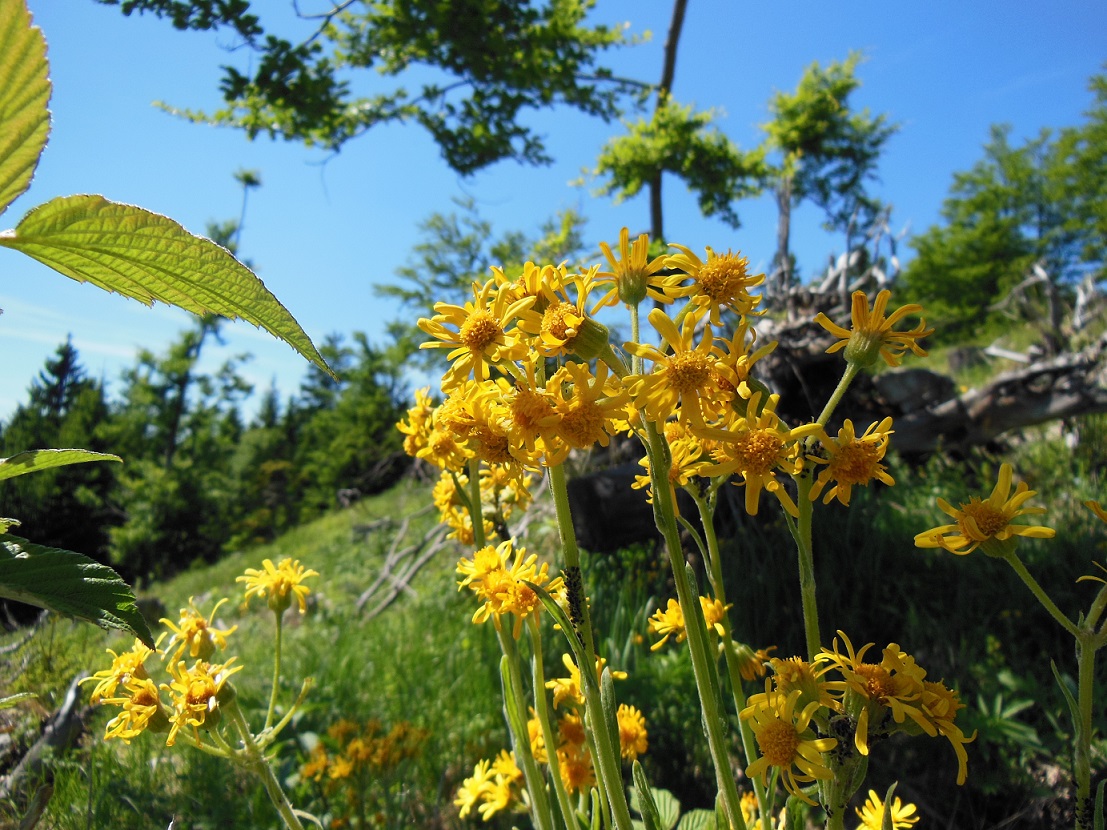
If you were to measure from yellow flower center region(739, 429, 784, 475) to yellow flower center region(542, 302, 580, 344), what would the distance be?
22 cm

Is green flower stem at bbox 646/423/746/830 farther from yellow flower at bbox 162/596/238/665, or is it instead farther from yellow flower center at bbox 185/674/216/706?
yellow flower at bbox 162/596/238/665

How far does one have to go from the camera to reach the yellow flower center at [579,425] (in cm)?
67

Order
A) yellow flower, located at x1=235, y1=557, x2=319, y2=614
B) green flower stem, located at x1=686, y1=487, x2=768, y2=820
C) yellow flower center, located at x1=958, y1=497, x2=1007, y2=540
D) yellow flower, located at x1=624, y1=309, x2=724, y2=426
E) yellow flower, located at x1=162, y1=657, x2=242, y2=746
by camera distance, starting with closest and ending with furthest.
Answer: yellow flower, located at x1=624, y1=309, x2=724, y2=426 → yellow flower center, located at x1=958, y1=497, x2=1007, y2=540 → green flower stem, located at x1=686, y1=487, x2=768, y2=820 → yellow flower, located at x1=162, y1=657, x2=242, y2=746 → yellow flower, located at x1=235, y1=557, x2=319, y2=614

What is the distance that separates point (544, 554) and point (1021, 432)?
3.87 meters

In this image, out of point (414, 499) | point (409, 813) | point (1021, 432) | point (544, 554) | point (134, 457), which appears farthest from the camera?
point (134, 457)

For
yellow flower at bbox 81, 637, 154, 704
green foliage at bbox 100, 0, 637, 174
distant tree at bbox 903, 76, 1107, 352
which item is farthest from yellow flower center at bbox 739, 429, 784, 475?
distant tree at bbox 903, 76, 1107, 352

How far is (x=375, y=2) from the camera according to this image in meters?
5.23

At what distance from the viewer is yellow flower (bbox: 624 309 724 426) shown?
0.65 m

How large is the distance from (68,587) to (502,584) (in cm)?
52

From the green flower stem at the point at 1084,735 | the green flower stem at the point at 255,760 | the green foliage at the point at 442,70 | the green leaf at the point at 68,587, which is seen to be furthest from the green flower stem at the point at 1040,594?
the green foliage at the point at 442,70

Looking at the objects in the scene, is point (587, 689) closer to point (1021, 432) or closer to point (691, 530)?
point (691, 530)

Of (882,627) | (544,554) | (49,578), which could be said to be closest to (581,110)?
(544,554)

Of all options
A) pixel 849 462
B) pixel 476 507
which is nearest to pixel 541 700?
pixel 476 507

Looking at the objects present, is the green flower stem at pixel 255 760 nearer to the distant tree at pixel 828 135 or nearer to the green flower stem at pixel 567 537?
the green flower stem at pixel 567 537
